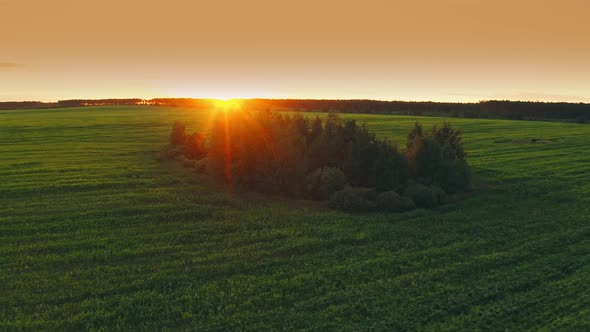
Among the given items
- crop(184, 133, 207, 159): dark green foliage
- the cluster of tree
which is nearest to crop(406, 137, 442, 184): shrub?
the cluster of tree

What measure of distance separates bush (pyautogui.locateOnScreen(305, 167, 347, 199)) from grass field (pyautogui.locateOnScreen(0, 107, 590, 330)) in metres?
2.06

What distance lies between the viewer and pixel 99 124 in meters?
75.1

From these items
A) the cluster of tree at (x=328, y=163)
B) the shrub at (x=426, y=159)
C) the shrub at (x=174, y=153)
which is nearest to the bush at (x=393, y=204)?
the cluster of tree at (x=328, y=163)

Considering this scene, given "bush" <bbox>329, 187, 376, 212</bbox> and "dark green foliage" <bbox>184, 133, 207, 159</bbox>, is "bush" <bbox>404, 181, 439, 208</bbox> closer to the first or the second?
"bush" <bbox>329, 187, 376, 212</bbox>

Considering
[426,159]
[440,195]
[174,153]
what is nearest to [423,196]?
[440,195]

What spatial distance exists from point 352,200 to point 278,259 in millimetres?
9234

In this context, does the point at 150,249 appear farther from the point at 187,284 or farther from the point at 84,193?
the point at 84,193

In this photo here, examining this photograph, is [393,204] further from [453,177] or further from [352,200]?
[453,177]

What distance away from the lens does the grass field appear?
13055mm

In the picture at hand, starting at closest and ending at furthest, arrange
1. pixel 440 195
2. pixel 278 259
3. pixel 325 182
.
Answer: pixel 278 259 → pixel 440 195 → pixel 325 182

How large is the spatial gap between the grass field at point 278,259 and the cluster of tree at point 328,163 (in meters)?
2.16

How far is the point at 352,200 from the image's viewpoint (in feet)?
84.2

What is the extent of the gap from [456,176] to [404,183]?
3.53 meters

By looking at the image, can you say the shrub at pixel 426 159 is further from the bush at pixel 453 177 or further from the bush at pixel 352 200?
the bush at pixel 352 200
